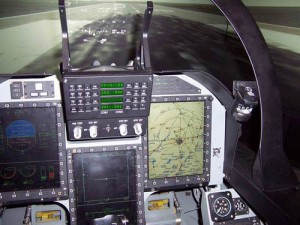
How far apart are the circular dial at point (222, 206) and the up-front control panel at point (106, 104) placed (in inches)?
31.3

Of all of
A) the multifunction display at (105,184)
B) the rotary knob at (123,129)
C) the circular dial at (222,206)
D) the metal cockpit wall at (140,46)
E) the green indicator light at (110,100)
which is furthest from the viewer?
the circular dial at (222,206)

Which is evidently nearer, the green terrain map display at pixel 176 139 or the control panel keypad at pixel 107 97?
the control panel keypad at pixel 107 97

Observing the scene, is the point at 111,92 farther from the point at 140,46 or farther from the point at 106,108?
the point at 140,46

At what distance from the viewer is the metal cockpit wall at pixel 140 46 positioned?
1.43 m

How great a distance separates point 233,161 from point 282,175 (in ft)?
1.42

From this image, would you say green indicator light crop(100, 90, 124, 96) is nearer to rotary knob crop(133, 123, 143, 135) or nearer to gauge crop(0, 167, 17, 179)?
rotary knob crop(133, 123, 143, 135)

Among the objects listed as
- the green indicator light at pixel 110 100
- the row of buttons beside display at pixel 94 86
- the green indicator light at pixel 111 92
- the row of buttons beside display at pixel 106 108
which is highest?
the row of buttons beside display at pixel 94 86

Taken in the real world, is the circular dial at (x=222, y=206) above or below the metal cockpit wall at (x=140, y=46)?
below

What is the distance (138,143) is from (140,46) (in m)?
0.65

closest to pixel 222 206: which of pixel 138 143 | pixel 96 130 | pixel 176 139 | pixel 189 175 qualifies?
pixel 189 175

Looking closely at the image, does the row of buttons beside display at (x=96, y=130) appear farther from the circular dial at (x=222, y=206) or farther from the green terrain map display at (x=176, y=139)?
the circular dial at (x=222, y=206)

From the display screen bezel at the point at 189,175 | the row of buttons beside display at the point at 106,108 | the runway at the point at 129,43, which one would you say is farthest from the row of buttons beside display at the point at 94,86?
the runway at the point at 129,43

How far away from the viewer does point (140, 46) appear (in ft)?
5.46

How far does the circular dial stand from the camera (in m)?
1.97
